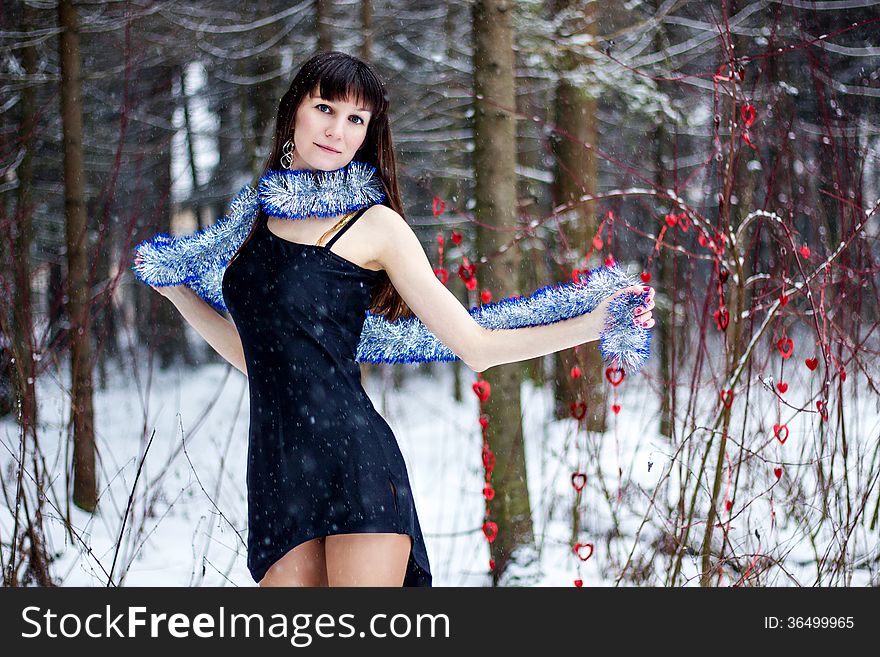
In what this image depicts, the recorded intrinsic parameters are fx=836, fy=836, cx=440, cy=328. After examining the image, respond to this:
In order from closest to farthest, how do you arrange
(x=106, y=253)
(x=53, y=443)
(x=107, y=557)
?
(x=107, y=557) < (x=53, y=443) < (x=106, y=253)

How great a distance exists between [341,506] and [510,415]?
2361 millimetres

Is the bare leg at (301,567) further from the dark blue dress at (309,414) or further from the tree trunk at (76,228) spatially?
the tree trunk at (76,228)

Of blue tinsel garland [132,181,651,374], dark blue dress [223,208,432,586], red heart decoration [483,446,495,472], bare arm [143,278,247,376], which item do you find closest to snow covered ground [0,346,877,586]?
red heart decoration [483,446,495,472]

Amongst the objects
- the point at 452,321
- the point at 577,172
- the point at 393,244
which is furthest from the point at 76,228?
the point at 452,321

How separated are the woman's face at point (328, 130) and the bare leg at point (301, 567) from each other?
82cm

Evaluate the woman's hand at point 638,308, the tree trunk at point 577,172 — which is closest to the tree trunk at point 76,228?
the tree trunk at point 577,172

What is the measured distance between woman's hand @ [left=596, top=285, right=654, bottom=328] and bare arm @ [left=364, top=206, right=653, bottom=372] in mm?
20

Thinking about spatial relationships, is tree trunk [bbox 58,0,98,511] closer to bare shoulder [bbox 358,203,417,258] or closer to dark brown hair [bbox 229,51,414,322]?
dark brown hair [bbox 229,51,414,322]

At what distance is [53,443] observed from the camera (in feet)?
24.1

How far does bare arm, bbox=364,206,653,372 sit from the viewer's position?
5.77ft

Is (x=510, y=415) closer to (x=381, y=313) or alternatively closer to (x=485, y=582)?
(x=485, y=582)

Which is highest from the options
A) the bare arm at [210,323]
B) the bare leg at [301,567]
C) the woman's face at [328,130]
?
the woman's face at [328,130]

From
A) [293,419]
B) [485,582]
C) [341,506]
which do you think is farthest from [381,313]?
[485,582]

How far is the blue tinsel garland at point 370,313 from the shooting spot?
1.76 meters
